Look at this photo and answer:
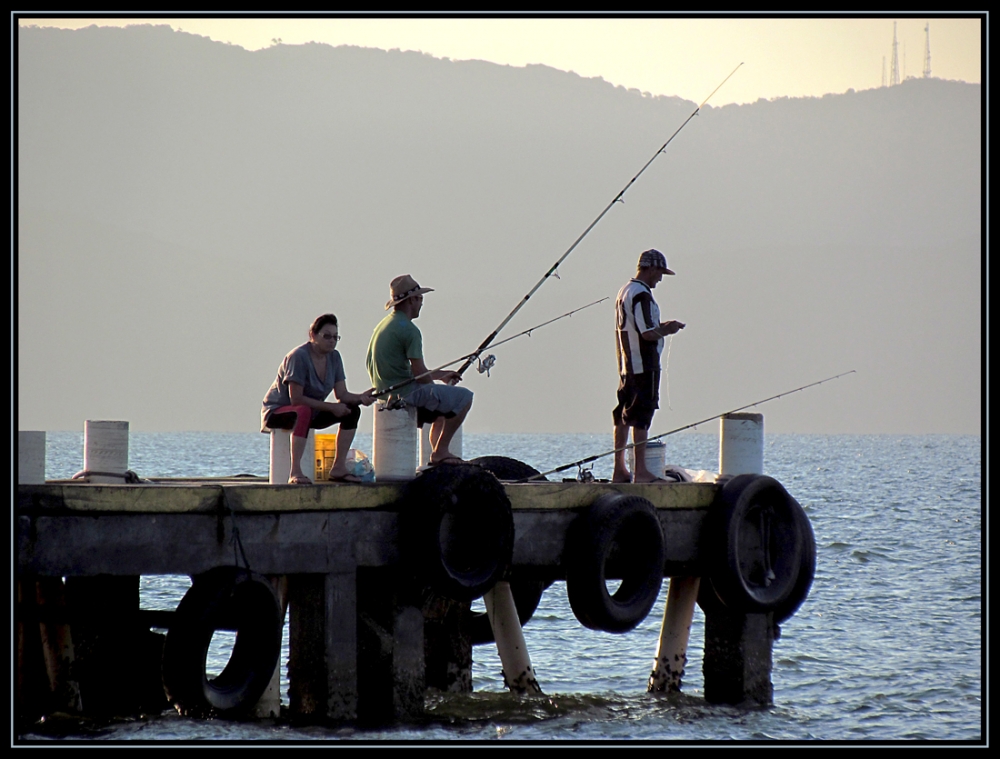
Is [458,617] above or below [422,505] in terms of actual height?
below

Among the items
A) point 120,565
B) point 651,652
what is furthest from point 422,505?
point 651,652

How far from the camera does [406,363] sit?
9.82 m

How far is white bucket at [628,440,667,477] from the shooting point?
36.1ft

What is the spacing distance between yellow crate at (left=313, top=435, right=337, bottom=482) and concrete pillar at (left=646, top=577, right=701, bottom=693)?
10.6ft

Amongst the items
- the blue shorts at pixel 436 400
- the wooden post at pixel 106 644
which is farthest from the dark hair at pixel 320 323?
the wooden post at pixel 106 644

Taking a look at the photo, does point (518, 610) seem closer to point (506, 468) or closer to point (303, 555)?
point (506, 468)

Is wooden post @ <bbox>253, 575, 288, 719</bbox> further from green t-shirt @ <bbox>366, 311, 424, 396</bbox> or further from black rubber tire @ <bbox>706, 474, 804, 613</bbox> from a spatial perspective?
black rubber tire @ <bbox>706, 474, 804, 613</bbox>

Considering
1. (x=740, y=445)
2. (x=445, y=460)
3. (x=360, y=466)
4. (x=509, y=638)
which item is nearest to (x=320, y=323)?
(x=360, y=466)

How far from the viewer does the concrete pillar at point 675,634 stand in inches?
448

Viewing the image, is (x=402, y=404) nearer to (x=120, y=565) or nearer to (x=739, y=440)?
(x=120, y=565)

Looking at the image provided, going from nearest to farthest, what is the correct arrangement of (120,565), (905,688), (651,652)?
(120,565) < (905,688) < (651,652)

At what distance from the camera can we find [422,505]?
8.98m
